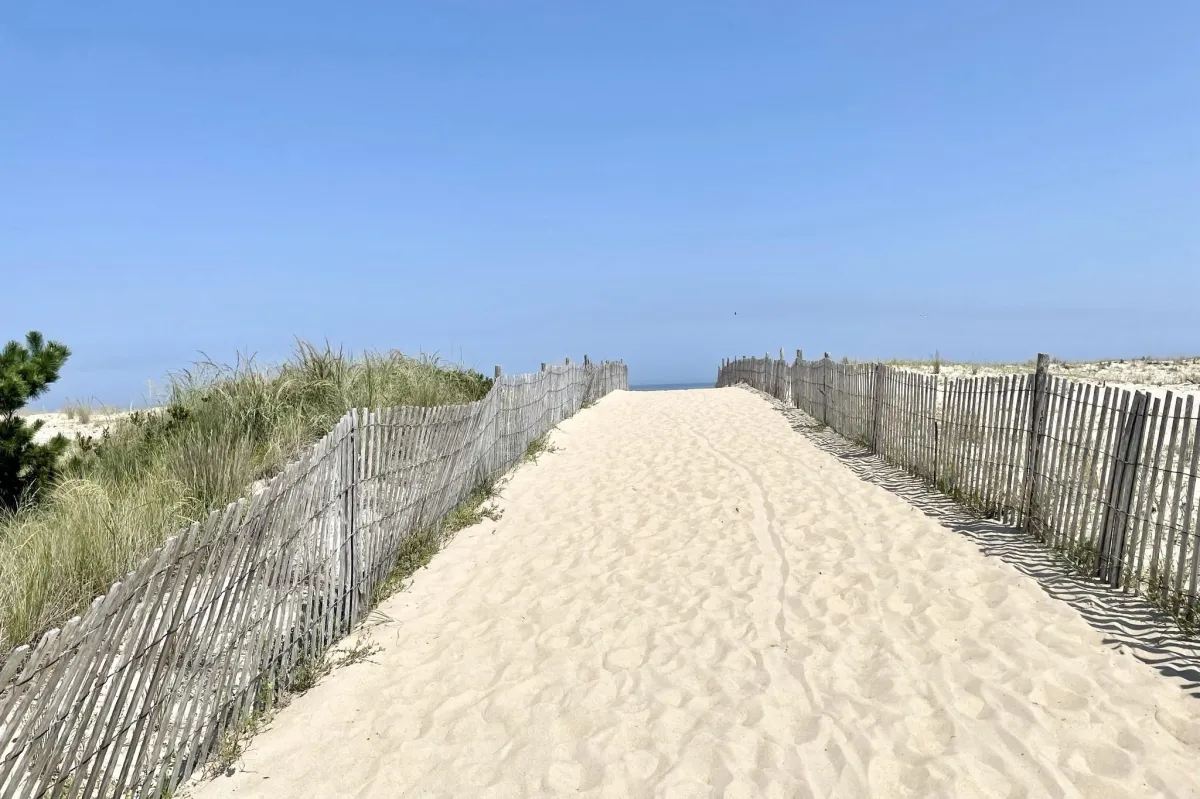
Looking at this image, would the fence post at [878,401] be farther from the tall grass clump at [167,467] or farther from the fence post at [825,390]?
the tall grass clump at [167,467]

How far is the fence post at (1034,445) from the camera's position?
6.07 metres

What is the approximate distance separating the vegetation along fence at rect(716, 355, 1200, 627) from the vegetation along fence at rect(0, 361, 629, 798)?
16.6ft

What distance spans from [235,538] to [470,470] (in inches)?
178

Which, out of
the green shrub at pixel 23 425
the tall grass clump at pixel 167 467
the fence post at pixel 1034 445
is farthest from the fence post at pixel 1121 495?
the green shrub at pixel 23 425

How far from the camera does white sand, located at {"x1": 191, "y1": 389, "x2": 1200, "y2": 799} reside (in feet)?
10.3

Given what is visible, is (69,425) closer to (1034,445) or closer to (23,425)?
(23,425)

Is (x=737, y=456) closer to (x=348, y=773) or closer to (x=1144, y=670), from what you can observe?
(x=1144, y=670)

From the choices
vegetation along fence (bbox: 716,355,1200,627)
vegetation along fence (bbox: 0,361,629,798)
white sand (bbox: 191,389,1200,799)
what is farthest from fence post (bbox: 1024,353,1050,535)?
vegetation along fence (bbox: 0,361,629,798)

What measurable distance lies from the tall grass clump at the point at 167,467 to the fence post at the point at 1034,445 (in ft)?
21.7

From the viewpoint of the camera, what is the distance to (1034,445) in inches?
242

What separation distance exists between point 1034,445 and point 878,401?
12.9 ft

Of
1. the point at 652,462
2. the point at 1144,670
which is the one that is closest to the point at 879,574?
the point at 1144,670

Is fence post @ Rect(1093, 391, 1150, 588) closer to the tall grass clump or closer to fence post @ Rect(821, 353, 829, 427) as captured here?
the tall grass clump

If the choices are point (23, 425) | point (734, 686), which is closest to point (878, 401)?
point (734, 686)
